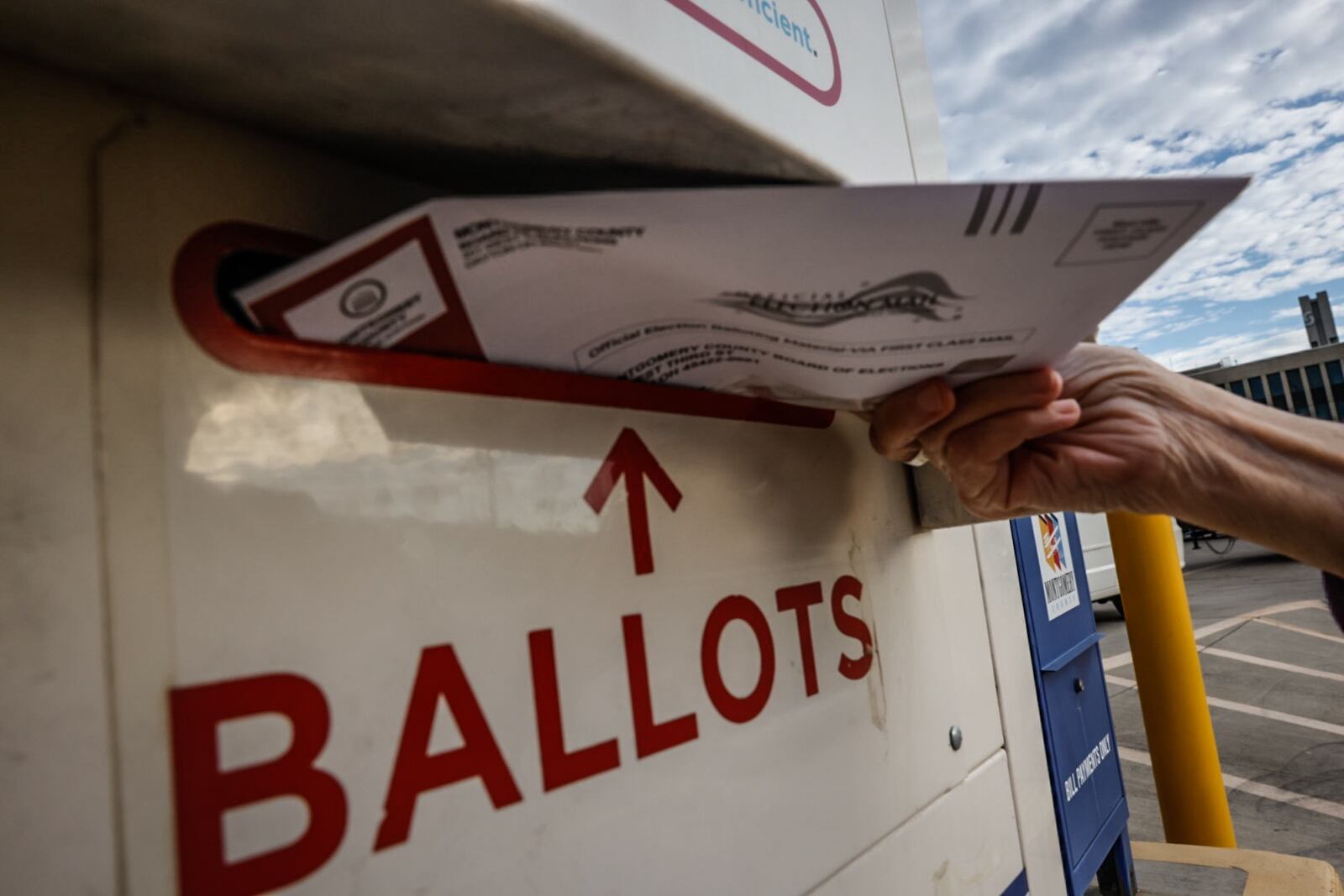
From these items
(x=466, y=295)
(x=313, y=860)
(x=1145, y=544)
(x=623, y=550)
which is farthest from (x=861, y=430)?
(x=1145, y=544)

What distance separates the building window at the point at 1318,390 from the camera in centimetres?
2783

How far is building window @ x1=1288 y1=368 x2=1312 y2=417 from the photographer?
92.3ft

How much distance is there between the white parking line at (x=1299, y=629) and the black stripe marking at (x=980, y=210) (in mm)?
7593

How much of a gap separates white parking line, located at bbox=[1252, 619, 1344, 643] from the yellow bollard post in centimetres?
548

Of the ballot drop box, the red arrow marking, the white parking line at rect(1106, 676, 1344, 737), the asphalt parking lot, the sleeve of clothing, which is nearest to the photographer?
the ballot drop box

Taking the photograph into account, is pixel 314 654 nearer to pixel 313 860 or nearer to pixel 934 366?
pixel 313 860

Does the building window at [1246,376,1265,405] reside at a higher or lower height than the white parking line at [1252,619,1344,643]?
higher

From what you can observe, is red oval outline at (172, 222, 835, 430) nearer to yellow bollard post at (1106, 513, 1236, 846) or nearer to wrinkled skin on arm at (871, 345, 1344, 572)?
wrinkled skin on arm at (871, 345, 1344, 572)

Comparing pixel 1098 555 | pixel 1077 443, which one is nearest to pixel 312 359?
pixel 1077 443

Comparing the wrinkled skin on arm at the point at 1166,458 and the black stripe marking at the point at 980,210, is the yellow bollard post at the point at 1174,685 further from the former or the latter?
the black stripe marking at the point at 980,210

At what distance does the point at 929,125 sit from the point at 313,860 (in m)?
0.96

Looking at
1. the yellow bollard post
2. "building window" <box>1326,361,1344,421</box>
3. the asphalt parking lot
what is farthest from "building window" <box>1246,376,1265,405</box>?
the yellow bollard post

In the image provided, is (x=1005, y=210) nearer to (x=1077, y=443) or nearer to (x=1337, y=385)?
(x=1077, y=443)

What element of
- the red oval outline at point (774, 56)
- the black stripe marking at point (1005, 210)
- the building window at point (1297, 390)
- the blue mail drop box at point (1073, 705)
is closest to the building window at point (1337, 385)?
the building window at point (1297, 390)
